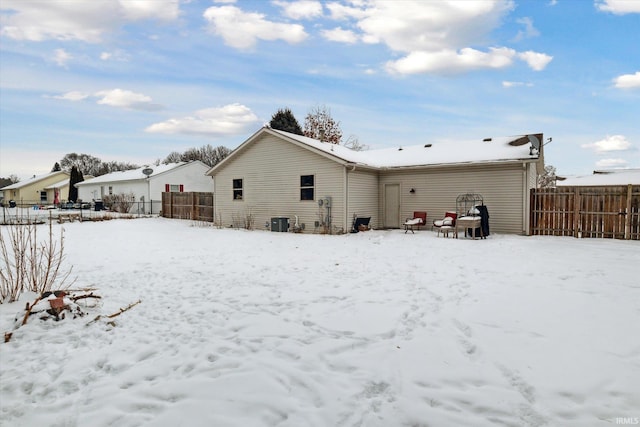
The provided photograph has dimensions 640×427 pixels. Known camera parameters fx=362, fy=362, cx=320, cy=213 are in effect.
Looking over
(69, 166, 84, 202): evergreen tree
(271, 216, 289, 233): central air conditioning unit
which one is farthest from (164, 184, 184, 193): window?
(271, 216, 289, 233): central air conditioning unit

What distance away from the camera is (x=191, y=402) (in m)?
2.54

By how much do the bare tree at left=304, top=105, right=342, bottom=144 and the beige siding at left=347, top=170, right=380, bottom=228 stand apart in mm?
18954

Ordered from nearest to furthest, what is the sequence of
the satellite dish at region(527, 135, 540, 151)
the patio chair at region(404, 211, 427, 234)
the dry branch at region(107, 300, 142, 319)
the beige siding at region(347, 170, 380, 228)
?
1. the dry branch at region(107, 300, 142, 319)
2. the satellite dish at region(527, 135, 540, 151)
3. the patio chair at region(404, 211, 427, 234)
4. the beige siding at region(347, 170, 380, 228)

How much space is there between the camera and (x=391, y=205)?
1598 cm

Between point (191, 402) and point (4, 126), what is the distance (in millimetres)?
20947

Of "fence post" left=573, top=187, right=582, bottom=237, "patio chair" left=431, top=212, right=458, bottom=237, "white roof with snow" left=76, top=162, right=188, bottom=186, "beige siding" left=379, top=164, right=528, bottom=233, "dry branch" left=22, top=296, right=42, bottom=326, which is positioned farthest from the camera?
"white roof with snow" left=76, top=162, right=188, bottom=186

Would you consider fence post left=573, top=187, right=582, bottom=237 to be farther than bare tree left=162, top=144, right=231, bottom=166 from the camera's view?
No

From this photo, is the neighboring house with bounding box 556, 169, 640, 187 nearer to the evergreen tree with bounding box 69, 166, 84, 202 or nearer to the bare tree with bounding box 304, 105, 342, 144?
the bare tree with bounding box 304, 105, 342, 144

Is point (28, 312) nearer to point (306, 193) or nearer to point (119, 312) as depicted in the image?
point (119, 312)

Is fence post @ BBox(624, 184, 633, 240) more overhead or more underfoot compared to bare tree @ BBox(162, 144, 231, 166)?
more underfoot

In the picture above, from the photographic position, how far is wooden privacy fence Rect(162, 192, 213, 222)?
20.7 meters

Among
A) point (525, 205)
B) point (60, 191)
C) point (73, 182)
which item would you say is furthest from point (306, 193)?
point (60, 191)

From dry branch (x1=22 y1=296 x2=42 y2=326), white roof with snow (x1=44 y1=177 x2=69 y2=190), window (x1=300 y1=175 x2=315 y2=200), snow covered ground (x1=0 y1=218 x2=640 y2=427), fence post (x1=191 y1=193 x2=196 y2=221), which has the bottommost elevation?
snow covered ground (x1=0 y1=218 x2=640 y2=427)

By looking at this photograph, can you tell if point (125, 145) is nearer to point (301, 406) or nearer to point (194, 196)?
point (194, 196)
